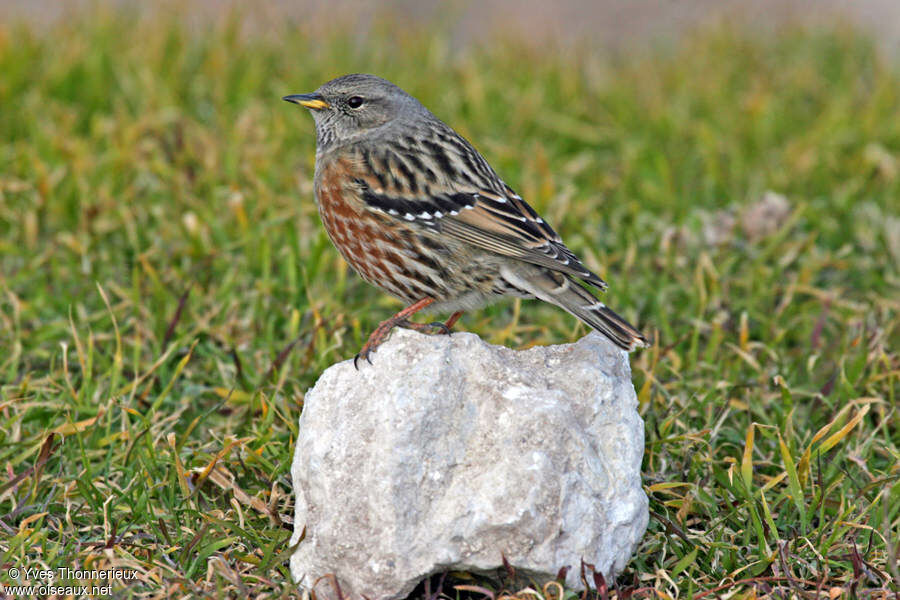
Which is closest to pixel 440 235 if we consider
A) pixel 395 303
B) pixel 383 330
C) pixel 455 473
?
pixel 383 330

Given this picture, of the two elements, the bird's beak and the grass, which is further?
the bird's beak

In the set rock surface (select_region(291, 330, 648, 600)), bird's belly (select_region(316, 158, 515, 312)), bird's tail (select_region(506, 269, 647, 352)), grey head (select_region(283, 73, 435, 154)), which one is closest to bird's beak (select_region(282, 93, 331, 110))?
grey head (select_region(283, 73, 435, 154))

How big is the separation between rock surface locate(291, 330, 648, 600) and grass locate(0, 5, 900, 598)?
Answer: 31 cm

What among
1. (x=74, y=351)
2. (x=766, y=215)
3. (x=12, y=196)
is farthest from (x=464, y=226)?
(x=12, y=196)

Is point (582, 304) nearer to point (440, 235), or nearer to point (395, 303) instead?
point (440, 235)

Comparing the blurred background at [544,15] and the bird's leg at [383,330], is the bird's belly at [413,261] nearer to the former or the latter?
the bird's leg at [383,330]

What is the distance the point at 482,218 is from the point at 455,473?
143 cm

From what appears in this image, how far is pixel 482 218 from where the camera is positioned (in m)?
5.13

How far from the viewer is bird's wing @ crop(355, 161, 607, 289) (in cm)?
493

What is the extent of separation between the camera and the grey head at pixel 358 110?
5.83m

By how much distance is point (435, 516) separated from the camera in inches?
158

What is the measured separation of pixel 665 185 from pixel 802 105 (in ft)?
7.44

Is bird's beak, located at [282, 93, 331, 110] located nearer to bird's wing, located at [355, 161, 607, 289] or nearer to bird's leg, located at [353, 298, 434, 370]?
bird's wing, located at [355, 161, 607, 289]

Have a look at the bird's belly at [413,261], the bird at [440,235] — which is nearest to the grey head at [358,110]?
the bird at [440,235]
